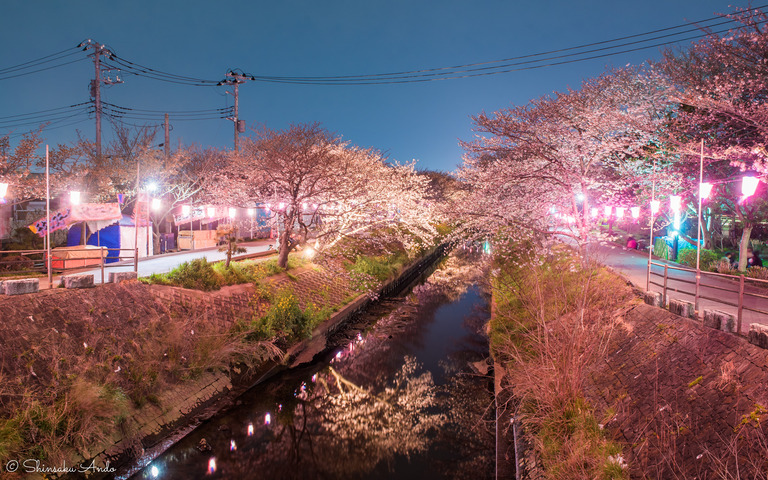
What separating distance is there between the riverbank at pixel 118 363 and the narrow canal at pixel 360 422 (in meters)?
Result: 0.76

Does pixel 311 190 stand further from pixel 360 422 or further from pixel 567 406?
pixel 567 406

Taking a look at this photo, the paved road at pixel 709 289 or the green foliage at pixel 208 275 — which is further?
the green foliage at pixel 208 275

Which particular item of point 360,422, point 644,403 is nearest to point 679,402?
point 644,403

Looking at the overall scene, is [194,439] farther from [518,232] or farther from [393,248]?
[393,248]

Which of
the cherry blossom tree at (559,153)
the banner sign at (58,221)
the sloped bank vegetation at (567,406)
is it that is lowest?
the sloped bank vegetation at (567,406)

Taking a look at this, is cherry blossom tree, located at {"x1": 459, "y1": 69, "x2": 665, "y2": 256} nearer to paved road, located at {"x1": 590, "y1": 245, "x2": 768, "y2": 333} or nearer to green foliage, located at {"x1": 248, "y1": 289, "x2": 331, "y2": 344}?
paved road, located at {"x1": 590, "y1": 245, "x2": 768, "y2": 333}

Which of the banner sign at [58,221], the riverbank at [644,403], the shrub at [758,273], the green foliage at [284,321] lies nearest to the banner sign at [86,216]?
the banner sign at [58,221]

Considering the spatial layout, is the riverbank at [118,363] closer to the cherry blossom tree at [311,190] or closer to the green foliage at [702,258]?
the cherry blossom tree at [311,190]

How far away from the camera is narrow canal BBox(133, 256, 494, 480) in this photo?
28.7ft

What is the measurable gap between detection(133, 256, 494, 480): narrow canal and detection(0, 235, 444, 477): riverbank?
76cm

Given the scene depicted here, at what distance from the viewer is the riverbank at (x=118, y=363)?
7.07m

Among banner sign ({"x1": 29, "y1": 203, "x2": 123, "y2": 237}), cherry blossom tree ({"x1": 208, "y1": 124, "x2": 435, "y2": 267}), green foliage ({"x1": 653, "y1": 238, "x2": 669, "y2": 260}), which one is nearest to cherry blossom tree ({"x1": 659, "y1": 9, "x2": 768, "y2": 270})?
green foliage ({"x1": 653, "y1": 238, "x2": 669, "y2": 260})

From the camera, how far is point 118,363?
8.99 m

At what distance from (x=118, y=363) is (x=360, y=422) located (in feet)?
18.0
